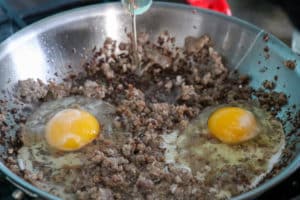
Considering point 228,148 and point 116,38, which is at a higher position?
point 116,38

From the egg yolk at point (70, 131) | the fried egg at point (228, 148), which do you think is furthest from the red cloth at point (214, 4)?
the egg yolk at point (70, 131)

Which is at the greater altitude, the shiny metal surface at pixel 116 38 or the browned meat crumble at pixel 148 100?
the shiny metal surface at pixel 116 38

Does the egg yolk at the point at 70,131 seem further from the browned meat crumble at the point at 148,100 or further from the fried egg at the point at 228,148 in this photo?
the fried egg at the point at 228,148

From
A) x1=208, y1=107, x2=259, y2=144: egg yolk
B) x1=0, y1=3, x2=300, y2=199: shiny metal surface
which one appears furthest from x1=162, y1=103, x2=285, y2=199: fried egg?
x1=0, y1=3, x2=300, y2=199: shiny metal surface

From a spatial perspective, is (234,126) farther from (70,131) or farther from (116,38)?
(116,38)

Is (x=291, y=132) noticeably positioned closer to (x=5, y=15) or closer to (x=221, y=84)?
(x=221, y=84)

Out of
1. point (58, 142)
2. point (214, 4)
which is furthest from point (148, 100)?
point (214, 4)
